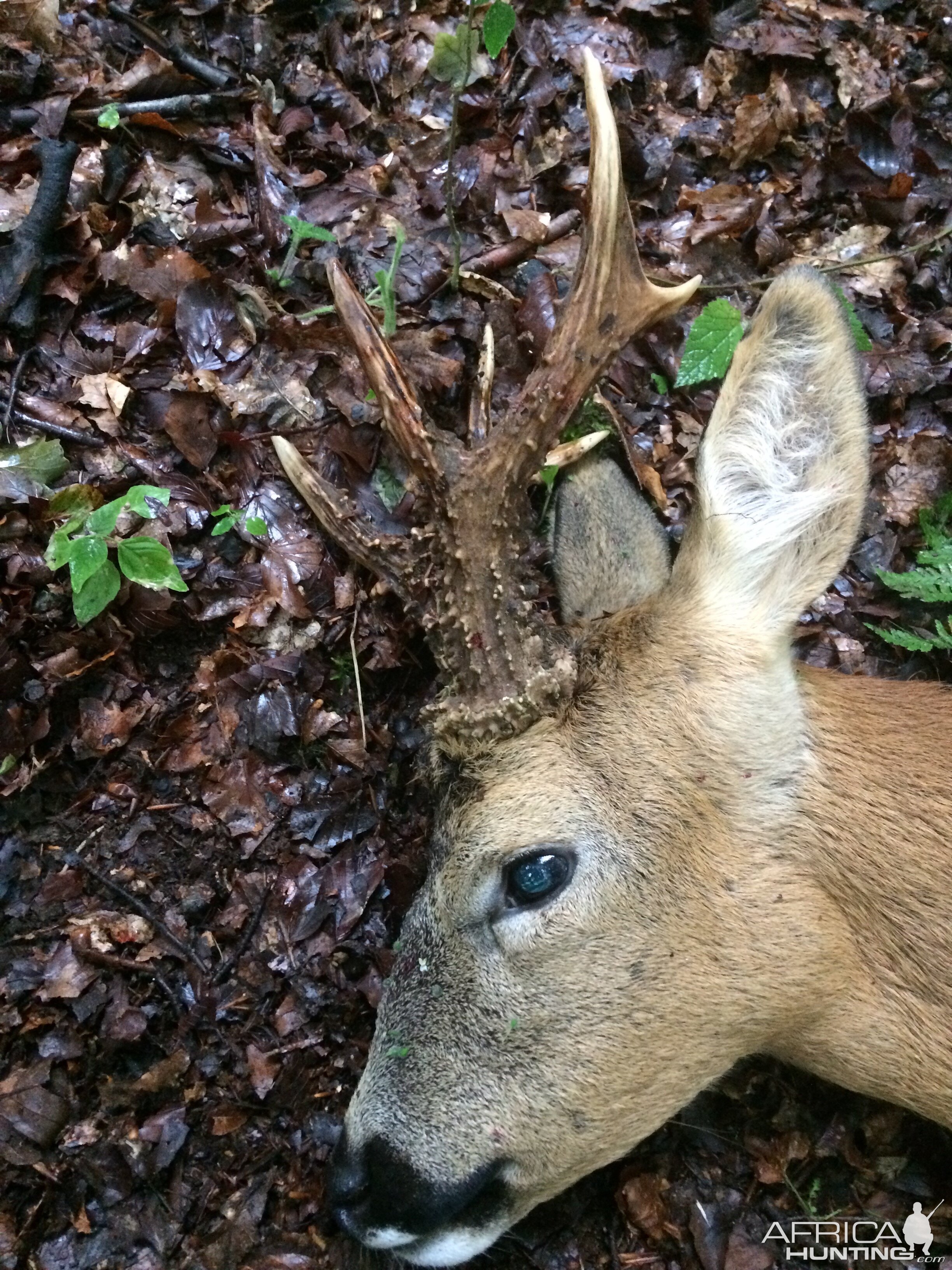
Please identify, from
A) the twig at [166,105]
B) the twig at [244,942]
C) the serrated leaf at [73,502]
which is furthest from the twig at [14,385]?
the twig at [244,942]

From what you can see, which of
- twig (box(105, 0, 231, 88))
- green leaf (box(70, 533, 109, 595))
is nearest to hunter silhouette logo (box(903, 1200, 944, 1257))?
green leaf (box(70, 533, 109, 595))

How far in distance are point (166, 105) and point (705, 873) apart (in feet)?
14.4

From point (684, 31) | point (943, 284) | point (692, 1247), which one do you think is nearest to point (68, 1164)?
point (692, 1247)

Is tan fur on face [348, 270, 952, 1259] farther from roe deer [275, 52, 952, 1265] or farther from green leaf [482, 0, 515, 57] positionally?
green leaf [482, 0, 515, 57]

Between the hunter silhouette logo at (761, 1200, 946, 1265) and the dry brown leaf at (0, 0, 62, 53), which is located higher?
the dry brown leaf at (0, 0, 62, 53)

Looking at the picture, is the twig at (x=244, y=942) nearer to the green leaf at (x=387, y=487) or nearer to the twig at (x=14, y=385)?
the green leaf at (x=387, y=487)

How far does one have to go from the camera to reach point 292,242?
4.57 meters

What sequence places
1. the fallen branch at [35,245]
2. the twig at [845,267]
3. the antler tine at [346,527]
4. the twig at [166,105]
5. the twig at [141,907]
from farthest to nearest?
the twig at [845,267] → the twig at [166,105] → the fallen branch at [35,245] → the twig at [141,907] → the antler tine at [346,527]

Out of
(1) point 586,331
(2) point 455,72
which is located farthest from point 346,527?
(2) point 455,72

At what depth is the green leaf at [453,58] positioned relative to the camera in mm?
4527

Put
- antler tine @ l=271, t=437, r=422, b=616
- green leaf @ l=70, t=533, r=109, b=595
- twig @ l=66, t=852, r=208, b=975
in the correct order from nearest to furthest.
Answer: antler tine @ l=271, t=437, r=422, b=616
green leaf @ l=70, t=533, r=109, b=595
twig @ l=66, t=852, r=208, b=975

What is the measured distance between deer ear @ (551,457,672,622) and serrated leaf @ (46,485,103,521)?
1.97 meters

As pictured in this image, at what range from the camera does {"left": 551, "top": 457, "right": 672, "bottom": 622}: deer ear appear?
12.2 feet

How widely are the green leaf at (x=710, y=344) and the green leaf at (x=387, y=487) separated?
1324 millimetres
